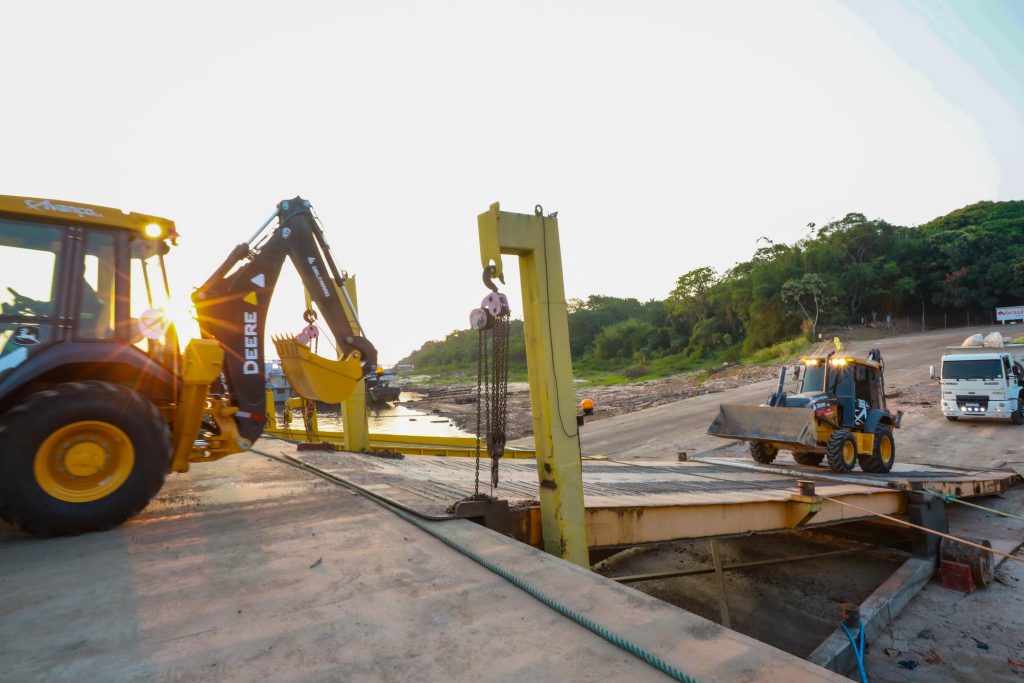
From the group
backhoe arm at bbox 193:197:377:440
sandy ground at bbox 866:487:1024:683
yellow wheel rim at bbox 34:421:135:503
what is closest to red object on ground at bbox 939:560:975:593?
sandy ground at bbox 866:487:1024:683

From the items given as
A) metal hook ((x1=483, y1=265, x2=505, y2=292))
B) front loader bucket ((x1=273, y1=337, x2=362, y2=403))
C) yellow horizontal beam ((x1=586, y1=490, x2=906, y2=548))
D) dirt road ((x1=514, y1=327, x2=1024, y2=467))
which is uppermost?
metal hook ((x1=483, y1=265, x2=505, y2=292))

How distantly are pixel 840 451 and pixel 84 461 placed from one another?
33.4ft

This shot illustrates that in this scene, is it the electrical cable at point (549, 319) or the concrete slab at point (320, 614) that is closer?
the concrete slab at point (320, 614)

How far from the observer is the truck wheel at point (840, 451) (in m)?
9.30

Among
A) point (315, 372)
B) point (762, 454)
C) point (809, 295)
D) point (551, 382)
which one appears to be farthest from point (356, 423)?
point (809, 295)

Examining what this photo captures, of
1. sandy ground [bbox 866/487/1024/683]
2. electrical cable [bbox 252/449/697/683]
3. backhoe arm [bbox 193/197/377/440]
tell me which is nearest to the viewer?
electrical cable [bbox 252/449/697/683]

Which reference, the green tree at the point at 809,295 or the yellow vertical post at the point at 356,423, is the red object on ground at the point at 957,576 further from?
the green tree at the point at 809,295

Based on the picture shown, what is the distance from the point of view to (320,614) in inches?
99.6

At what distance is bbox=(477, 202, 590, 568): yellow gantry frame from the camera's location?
4180mm

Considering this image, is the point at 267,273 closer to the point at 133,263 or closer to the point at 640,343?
the point at 133,263

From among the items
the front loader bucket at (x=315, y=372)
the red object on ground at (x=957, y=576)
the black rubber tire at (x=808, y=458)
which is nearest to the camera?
the front loader bucket at (x=315, y=372)

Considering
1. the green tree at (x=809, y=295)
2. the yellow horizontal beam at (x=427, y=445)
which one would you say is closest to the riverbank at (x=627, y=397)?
the yellow horizontal beam at (x=427, y=445)

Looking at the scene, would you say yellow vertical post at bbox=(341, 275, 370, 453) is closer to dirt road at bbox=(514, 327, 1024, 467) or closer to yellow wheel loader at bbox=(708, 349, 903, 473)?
dirt road at bbox=(514, 327, 1024, 467)

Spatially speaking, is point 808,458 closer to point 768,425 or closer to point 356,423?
point 768,425
